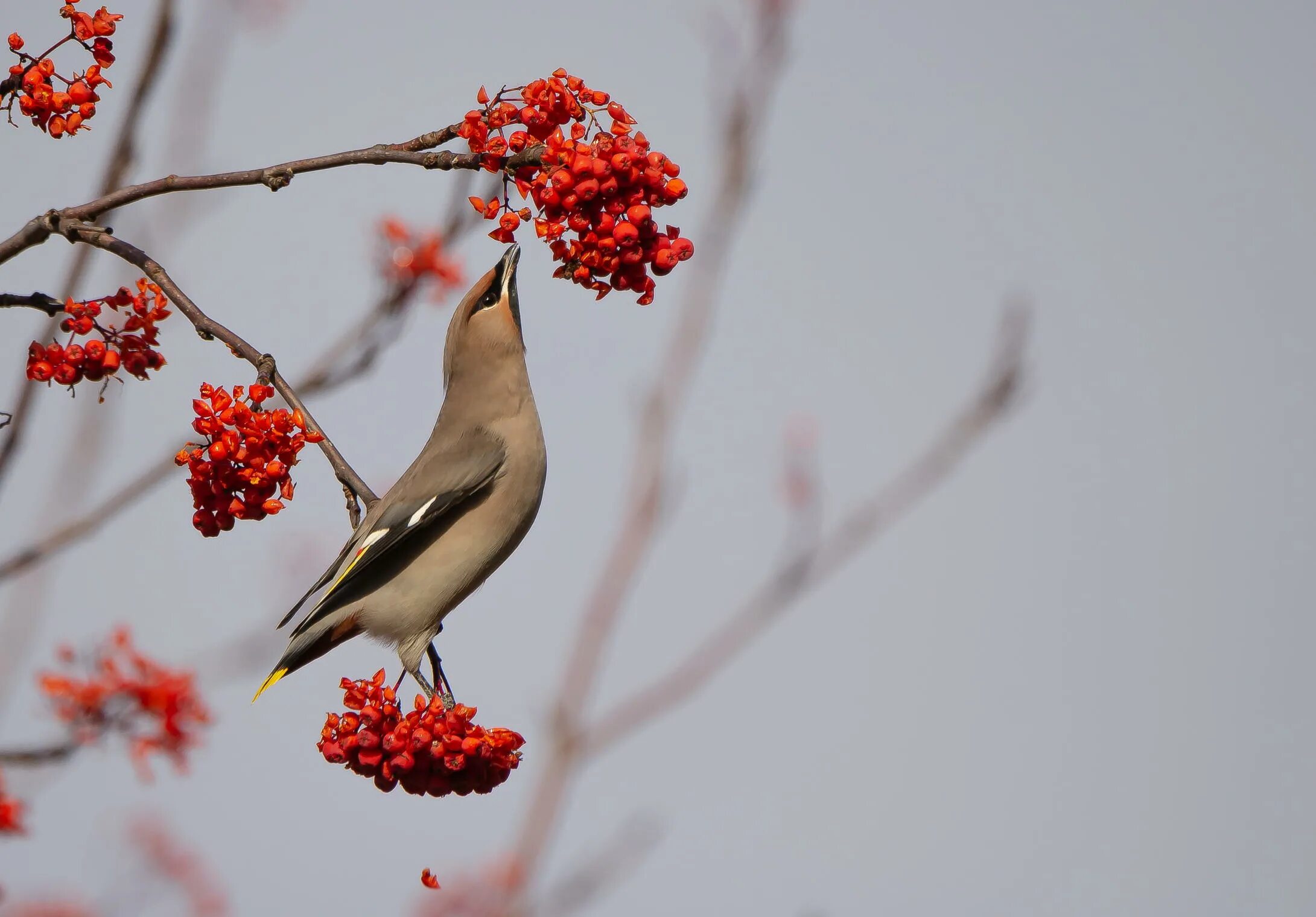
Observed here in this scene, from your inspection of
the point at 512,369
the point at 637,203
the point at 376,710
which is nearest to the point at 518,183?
the point at 637,203

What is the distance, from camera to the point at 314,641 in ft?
12.0

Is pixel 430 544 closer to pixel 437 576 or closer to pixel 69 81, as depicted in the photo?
pixel 437 576

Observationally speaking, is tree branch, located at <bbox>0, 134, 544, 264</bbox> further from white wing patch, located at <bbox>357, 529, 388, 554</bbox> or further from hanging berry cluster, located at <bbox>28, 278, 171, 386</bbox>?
white wing patch, located at <bbox>357, 529, 388, 554</bbox>

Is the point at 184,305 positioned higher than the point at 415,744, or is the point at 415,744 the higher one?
the point at 184,305

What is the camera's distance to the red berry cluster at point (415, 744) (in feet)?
9.22

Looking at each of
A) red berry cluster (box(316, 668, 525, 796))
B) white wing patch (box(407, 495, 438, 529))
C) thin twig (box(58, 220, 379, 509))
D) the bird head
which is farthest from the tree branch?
the bird head

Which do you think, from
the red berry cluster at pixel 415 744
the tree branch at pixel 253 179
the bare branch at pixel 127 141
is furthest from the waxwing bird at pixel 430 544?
the tree branch at pixel 253 179

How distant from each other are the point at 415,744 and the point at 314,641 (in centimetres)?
Result: 97

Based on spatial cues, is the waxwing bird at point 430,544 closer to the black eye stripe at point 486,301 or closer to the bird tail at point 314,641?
the bird tail at point 314,641

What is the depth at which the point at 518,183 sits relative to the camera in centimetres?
249

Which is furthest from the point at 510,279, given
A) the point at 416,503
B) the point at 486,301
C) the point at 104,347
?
the point at 104,347

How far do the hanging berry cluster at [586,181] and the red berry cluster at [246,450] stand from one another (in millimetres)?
564

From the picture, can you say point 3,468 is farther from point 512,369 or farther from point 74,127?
point 512,369

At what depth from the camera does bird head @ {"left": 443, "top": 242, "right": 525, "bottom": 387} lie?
14.3ft
